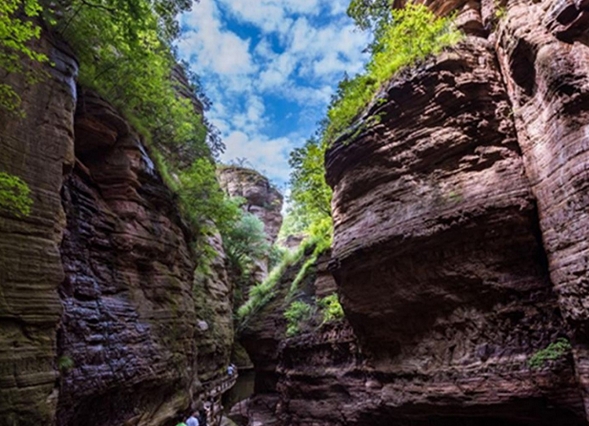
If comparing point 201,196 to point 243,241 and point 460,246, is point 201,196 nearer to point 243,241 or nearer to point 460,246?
point 460,246

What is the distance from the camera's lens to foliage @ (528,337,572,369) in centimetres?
644

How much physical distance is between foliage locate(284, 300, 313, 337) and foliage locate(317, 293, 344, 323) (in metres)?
0.81

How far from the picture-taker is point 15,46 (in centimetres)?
486

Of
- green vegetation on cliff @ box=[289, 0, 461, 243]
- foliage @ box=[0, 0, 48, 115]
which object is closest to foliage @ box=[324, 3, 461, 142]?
green vegetation on cliff @ box=[289, 0, 461, 243]

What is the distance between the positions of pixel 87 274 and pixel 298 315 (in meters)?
9.88

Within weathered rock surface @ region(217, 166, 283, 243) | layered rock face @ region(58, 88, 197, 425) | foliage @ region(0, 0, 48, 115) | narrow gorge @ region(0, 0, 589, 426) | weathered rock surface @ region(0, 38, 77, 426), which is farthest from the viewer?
weathered rock surface @ region(217, 166, 283, 243)

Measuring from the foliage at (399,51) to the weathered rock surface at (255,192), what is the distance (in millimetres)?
29148

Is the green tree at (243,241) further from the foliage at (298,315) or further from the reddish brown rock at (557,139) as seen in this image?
the reddish brown rock at (557,139)

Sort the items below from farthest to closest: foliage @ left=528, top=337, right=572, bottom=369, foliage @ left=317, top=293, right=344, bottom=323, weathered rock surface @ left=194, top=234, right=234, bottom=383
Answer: weathered rock surface @ left=194, top=234, right=234, bottom=383, foliage @ left=317, top=293, right=344, bottom=323, foliage @ left=528, top=337, right=572, bottom=369

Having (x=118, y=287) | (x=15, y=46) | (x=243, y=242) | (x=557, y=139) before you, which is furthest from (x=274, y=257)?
(x=15, y=46)

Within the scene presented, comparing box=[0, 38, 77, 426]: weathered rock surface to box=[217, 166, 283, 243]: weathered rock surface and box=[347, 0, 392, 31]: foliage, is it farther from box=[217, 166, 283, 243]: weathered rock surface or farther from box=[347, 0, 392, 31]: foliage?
box=[217, 166, 283, 243]: weathered rock surface

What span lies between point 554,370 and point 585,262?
6.74 feet

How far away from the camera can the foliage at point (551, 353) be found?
21.1ft

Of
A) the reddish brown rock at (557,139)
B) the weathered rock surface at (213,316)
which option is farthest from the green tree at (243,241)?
the reddish brown rock at (557,139)
